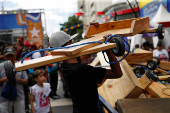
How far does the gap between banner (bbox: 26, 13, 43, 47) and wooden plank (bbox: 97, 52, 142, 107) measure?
8.04 metres

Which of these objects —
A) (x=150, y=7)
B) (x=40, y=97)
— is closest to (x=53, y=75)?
(x=40, y=97)

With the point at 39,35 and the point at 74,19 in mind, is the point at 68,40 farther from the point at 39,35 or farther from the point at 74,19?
the point at 74,19

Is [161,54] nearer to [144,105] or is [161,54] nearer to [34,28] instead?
[144,105]

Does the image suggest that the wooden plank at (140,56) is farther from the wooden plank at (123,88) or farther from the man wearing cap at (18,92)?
the man wearing cap at (18,92)

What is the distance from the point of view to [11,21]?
970 cm

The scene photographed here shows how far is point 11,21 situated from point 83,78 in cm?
931

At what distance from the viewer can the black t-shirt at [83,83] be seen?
1.80 metres

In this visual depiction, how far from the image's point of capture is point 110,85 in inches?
99.1

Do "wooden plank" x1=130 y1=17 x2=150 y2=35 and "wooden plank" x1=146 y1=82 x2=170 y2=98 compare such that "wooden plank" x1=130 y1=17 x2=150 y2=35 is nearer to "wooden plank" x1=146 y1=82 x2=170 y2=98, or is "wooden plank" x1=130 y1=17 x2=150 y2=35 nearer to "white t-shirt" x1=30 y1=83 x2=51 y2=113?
"wooden plank" x1=146 y1=82 x2=170 y2=98

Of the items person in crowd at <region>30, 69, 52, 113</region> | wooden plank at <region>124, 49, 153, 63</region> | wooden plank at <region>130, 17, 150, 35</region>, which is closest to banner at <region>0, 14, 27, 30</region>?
person in crowd at <region>30, 69, 52, 113</region>

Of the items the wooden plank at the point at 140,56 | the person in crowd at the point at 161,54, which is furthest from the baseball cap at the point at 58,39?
the person in crowd at the point at 161,54

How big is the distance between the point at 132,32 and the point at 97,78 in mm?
679

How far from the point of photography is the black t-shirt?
5.90ft

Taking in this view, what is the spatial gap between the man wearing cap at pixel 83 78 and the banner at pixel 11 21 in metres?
8.78
